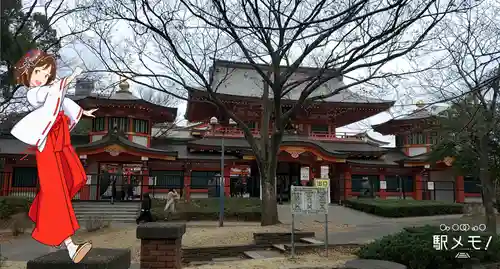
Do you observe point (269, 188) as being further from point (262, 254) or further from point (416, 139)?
A: point (416, 139)

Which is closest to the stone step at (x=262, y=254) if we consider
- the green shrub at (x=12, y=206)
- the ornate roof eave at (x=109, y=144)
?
the green shrub at (x=12, y=206)

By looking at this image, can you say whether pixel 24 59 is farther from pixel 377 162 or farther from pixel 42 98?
pixel 377 162

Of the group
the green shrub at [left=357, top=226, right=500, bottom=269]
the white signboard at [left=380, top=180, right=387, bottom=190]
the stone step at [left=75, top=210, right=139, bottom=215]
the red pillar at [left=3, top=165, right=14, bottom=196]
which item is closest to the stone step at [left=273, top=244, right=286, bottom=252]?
the green shrub at [left=357, top=226, right=500, bottom=269]

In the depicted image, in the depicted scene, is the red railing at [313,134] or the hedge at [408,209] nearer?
the hedge at [408,209]

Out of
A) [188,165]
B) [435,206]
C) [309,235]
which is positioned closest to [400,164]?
[435,206]

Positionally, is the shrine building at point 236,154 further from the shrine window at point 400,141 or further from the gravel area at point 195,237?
the gravel area at point 195,237

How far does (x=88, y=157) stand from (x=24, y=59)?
20370mm

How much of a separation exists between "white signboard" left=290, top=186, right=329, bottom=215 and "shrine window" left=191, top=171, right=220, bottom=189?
53.3 ft

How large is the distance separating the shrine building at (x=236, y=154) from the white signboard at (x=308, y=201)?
13.6 m

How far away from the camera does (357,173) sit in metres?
28.2

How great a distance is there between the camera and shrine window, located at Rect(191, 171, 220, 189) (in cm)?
2595

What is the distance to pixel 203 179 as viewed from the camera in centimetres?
2614

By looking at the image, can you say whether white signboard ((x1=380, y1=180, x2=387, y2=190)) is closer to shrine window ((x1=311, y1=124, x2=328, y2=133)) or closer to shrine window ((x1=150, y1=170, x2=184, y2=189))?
shrine window ((x1=311, y1=124, x2=328, y2=133))

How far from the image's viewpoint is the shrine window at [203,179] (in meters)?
26.0
